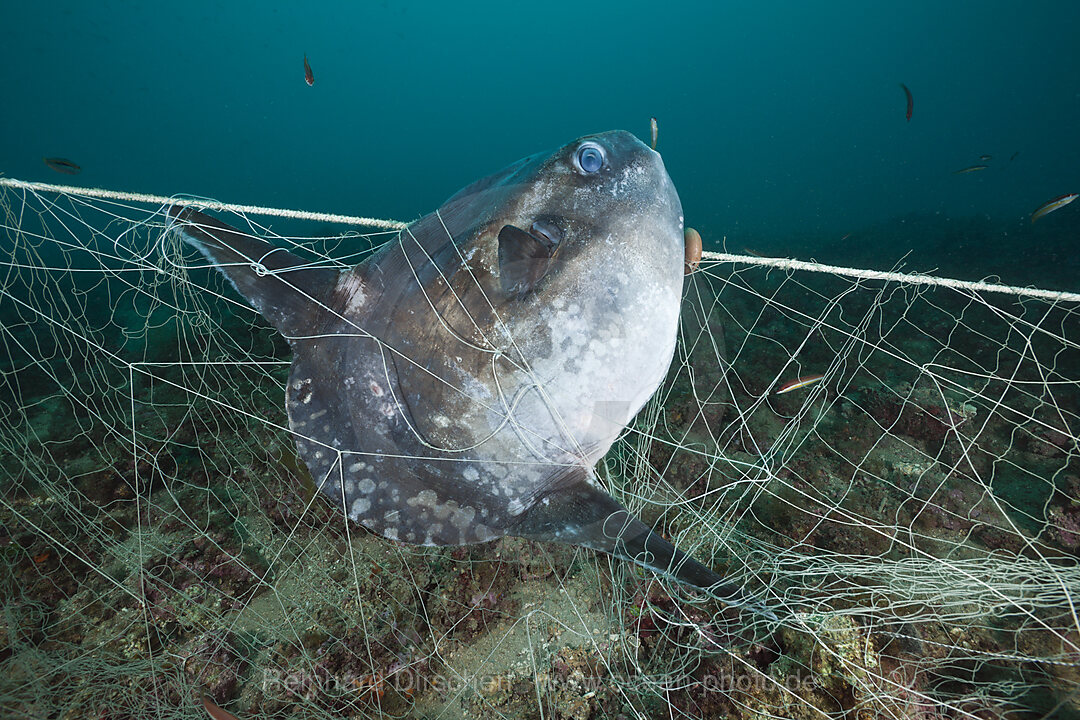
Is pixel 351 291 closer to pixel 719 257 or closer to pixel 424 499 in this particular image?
pixel 424 499

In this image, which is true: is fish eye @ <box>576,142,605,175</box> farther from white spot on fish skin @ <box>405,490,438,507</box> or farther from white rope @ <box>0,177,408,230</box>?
white spot on fish skin @ <box>405,490,438,507</box>

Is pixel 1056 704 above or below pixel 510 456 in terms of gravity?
below

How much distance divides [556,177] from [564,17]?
163382 millimetres

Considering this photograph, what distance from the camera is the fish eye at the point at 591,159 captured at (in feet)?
6.88

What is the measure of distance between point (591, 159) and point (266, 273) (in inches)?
70.4

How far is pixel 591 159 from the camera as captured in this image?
2.10 metres

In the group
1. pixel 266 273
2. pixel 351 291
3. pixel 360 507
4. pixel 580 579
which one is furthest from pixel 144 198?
pixel 580 579

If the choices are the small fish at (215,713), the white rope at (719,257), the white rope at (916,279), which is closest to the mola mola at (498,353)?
the white rope at (719,257)

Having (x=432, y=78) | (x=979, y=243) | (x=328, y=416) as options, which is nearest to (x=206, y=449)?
(x=328, y=416)

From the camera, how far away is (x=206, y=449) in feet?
13.7

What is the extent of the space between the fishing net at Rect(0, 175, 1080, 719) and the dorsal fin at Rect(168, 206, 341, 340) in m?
0.13

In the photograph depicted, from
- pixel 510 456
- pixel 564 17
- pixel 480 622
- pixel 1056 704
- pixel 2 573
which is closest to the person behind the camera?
pixel 1056 704

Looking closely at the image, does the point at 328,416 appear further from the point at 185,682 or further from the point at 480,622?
the point at 185,682

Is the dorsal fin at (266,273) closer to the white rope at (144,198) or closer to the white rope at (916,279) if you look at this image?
the white rope at (144,198)
